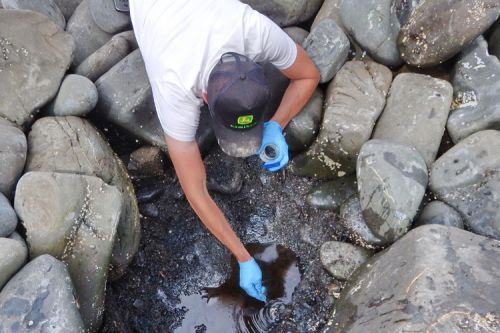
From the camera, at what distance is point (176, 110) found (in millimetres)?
2457

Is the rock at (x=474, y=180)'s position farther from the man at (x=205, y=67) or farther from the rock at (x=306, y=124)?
the man at (x=205, y=67)

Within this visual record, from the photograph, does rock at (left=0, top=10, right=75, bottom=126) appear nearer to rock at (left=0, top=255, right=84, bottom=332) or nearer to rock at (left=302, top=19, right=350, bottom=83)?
rock at (left=0, top=255, right=84, bottom=332)

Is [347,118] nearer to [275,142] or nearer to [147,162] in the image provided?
[275,142]

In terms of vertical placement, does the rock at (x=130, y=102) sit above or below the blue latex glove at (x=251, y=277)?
above

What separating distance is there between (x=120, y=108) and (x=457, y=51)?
193 cm

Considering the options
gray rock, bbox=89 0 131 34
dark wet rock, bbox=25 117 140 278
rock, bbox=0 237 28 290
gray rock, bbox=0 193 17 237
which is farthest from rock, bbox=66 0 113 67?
rock, bbox=0 237 28 290

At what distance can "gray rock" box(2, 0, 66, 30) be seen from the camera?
334 cm

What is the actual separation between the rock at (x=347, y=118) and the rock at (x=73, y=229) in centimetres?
122

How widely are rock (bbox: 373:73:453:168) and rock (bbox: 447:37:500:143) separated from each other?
62 millimetres

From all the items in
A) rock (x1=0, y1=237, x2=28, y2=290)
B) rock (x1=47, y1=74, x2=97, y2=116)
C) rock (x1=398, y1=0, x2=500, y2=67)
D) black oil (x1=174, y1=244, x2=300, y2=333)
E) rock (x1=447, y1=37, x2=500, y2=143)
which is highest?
rock (x1=398, y1=0, x2=500, y2=67)

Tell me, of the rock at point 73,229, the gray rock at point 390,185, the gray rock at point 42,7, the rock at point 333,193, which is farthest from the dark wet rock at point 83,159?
the gray rock at point 390,185

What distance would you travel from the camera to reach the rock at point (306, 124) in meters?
3.04

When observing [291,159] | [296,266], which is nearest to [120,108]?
[291,159]

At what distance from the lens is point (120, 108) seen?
3074 mm
